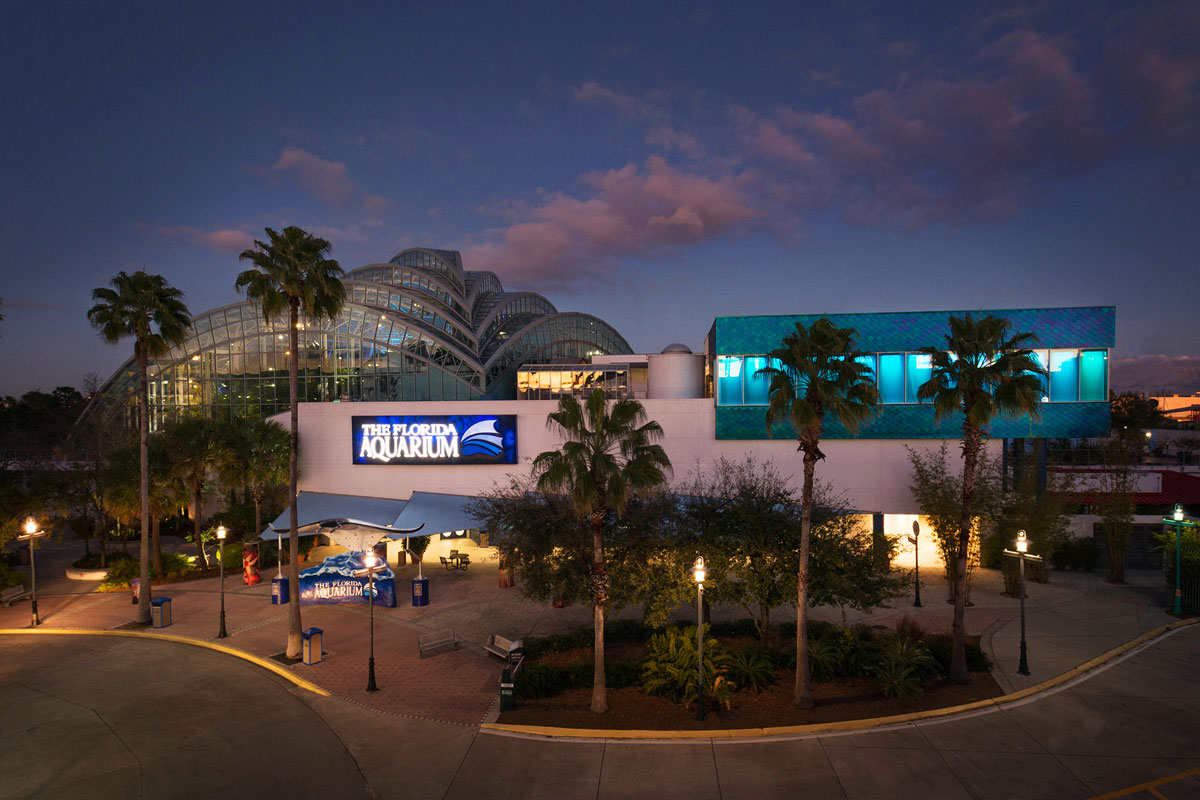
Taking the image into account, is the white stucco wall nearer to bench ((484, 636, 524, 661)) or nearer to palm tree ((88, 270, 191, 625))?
palm tree ((88, 270, 191, 625))

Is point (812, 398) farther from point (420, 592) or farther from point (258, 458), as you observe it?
point (258, 458)

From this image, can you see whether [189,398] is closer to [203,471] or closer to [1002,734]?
[203,471]

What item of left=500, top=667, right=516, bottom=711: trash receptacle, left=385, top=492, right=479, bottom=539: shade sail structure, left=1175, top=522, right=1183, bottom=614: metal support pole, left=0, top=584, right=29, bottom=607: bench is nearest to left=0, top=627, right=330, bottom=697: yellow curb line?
left=0, top=584, right=29, bottom=607: bench

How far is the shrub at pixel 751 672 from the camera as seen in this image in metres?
16.0

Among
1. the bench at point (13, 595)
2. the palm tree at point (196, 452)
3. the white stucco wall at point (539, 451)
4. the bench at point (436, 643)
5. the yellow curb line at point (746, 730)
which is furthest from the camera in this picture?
the white stucco wall at point (539, 451)

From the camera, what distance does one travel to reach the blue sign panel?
24312mm

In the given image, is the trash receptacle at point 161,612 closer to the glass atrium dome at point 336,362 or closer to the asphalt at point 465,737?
the asphalt at point 465,737

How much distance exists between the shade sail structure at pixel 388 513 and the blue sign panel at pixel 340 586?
124 inches

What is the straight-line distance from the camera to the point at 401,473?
112 ft

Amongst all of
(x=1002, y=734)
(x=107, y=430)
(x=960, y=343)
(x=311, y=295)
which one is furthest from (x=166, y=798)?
(x=107, y=430)

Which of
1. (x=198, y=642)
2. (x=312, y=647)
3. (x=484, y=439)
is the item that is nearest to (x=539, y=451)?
(x=484, y=439)

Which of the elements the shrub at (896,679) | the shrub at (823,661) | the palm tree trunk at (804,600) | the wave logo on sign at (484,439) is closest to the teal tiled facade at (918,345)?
the wave logo on sign at (484,439)

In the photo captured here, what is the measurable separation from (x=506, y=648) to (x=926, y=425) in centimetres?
2478

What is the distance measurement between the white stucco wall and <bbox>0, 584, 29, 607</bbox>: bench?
12785 millimetres
